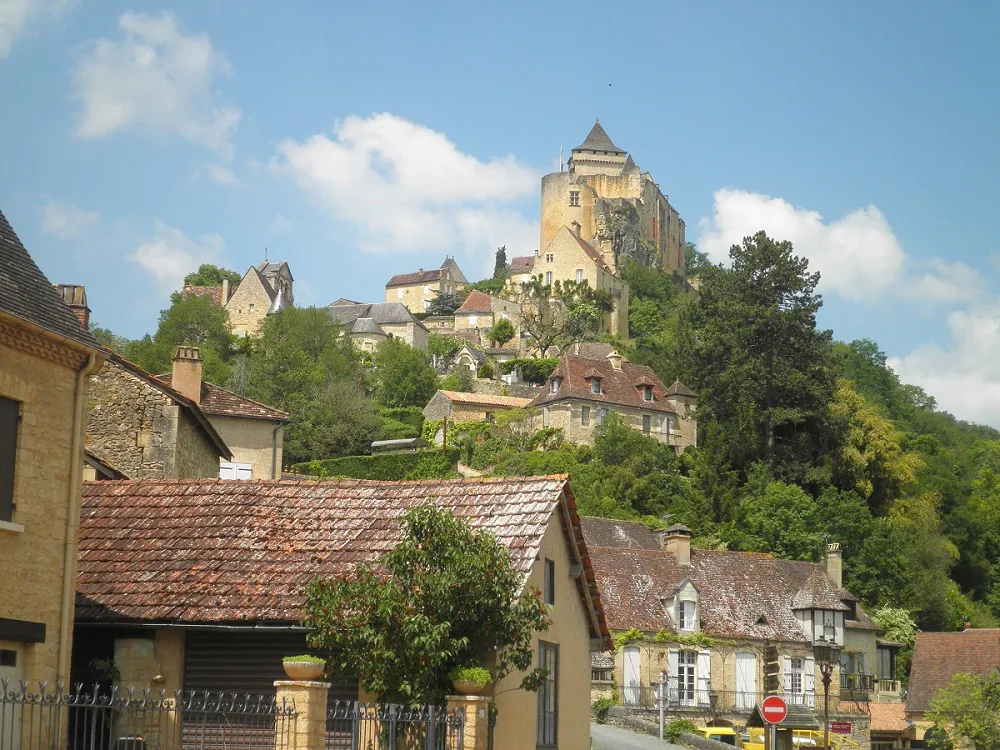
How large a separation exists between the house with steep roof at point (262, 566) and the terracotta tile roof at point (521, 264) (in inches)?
5200

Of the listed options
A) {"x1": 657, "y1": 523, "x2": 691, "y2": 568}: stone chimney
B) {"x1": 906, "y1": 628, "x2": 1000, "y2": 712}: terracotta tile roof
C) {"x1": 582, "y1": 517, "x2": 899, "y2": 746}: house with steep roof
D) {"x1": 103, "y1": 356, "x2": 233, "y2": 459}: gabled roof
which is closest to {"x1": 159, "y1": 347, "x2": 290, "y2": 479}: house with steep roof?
{"x1": 103, "y1": 356, "x2": 233, "y2": 459}: gabled roof

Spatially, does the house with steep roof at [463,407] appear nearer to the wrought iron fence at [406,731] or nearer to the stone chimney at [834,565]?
the stone chimney at [834,565]

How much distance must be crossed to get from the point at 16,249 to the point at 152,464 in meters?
12.7

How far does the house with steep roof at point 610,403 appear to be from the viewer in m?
86.1

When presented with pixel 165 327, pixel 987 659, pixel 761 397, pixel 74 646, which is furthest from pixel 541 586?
pixel 165 327

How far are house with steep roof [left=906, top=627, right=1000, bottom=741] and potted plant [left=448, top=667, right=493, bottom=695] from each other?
41.5m

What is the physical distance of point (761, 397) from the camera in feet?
256

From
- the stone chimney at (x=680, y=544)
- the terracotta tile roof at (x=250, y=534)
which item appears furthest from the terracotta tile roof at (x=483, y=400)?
the terracotta tile roof at (x=250, y=534)

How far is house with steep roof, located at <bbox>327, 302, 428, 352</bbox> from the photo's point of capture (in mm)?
135750

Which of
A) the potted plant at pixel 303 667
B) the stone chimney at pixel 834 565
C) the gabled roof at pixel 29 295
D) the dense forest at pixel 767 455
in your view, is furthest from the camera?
the dense forest at pixel 767 455

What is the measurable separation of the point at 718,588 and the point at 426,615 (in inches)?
1507

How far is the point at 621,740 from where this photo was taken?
36.2m

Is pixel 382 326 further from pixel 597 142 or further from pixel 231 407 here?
pixel 231 407

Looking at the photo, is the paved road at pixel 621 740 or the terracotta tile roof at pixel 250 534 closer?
the terracotta tile roof at pixel 250 534
